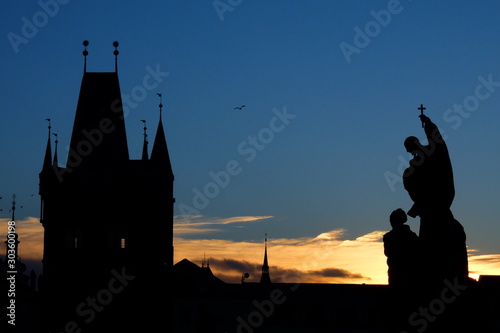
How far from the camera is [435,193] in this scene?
12734 millimetres

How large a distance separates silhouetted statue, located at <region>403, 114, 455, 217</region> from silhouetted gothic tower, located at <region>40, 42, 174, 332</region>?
81.7 m

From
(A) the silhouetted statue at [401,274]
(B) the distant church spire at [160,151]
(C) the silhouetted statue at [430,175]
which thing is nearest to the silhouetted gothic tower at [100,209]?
(B) the distant church spire at [160,151]

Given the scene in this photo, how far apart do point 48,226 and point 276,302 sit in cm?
2451

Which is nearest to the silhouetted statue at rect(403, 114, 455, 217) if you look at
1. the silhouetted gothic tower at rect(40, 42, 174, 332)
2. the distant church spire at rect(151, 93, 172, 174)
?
the silhouetted gothic tower at rect(40, 42, 174, 332)

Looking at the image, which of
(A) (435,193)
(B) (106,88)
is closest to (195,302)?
(B) (106,88)

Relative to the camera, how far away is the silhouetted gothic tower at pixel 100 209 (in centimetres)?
9375

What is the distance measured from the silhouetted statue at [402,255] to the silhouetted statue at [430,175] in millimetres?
461

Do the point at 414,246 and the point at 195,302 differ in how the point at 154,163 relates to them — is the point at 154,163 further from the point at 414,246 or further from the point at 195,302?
the point at 414,246

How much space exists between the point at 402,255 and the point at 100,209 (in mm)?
86638

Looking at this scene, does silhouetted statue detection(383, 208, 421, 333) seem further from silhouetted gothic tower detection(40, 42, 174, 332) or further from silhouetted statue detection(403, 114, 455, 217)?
silhouetted gothic tower detection(40, 42, 174, 332)

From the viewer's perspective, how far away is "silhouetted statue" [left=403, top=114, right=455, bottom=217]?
12734mm

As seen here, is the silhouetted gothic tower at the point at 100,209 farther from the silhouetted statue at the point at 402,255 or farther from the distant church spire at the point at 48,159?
the silhouetted statue at the point at 402,255

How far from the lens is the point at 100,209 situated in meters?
97.3

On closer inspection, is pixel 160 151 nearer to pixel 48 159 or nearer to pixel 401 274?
pixel 48 159
